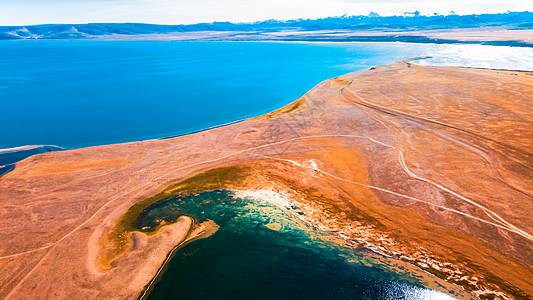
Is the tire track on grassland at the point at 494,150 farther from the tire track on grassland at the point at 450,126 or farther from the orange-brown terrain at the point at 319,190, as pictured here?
the orange-brown terrain at the point at 319,190

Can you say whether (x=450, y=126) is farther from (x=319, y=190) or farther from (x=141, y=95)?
(x=141, y=95)

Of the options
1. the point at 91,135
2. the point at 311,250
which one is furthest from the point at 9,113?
the point at 311,250

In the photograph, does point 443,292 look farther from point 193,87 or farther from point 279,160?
point 193,87

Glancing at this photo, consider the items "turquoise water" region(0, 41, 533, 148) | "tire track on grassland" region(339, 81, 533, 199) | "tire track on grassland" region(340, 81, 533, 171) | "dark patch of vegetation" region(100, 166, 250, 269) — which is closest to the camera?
"dark patch of vegetation" region(100, 166, 250, 269)

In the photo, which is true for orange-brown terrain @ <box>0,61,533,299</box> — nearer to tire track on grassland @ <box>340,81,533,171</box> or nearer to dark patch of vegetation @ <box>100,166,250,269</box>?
dark patch of vegetation @ <box>100,166,250,269</box>

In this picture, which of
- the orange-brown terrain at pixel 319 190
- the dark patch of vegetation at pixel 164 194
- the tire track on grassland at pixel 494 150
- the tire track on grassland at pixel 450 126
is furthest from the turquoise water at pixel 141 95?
the tire track on grassland at pixel 494 150

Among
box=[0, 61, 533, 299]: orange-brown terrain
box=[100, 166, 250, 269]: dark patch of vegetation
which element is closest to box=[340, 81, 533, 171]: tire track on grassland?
box=[0, 61, 533, 299]: orange-brown terrain
